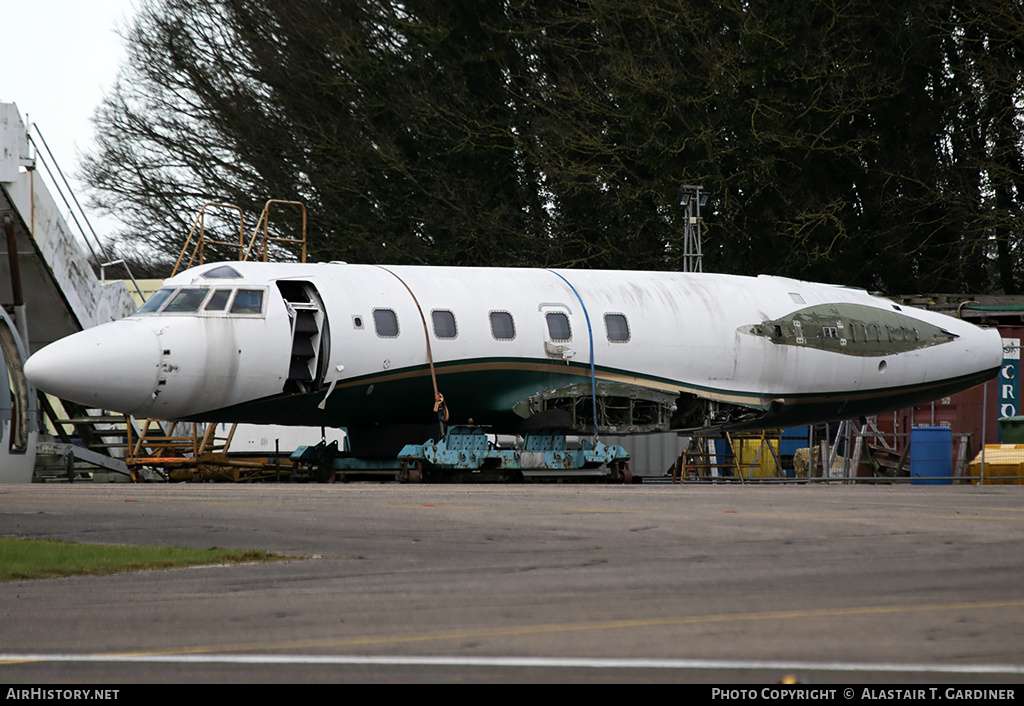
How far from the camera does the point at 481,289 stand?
805 inches

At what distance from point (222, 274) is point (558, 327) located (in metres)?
5.33

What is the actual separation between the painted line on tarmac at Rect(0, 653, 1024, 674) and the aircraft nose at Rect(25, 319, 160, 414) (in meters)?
12.5

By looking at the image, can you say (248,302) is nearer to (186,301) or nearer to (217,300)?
(217,300)

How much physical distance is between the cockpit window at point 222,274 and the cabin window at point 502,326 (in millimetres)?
3973

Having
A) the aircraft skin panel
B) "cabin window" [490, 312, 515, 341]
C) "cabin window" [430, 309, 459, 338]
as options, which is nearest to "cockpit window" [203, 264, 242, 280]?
the aircraft skin panel

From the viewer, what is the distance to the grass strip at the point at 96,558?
839 cm

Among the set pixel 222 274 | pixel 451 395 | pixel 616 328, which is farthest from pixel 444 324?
pixel 222 274

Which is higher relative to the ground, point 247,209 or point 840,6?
point 840,6

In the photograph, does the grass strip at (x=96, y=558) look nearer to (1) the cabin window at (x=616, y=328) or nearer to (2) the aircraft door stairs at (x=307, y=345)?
(2) the aircraft door stairs at (x=307, y=345)

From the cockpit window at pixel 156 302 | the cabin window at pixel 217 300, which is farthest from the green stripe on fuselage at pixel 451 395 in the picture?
the cockpit window at pixel 156 302

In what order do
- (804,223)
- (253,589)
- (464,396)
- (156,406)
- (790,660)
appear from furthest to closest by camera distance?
(804,223) < (464,396) < (156,406) < (253,589) < (790,660)

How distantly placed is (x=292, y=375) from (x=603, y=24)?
70.6 feet

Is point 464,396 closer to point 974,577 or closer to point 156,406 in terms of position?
point 156,406

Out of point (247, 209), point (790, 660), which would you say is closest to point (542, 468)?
point (790, 660)
